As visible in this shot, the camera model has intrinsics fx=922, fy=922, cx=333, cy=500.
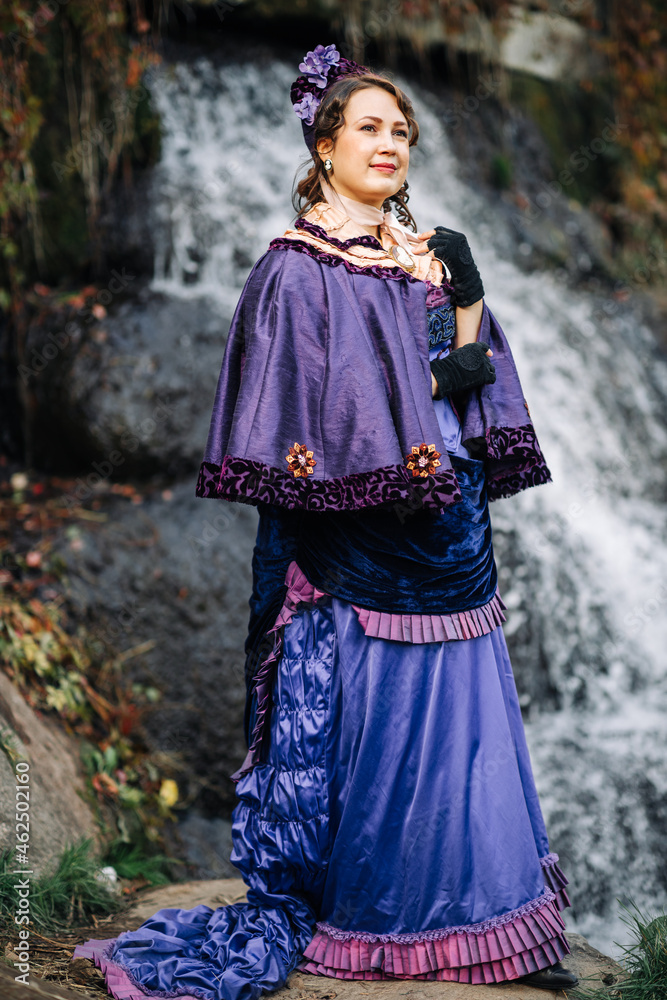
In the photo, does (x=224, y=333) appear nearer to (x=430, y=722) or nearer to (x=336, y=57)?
(x=336, y=57)

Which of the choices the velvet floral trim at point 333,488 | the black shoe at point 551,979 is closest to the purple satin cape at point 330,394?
the velvet floral trim at point 333,488

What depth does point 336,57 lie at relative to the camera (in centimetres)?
235

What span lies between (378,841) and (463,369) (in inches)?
45.9

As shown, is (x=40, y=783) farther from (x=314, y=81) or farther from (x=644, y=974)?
(x=314, y=81)

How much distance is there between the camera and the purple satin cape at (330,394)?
6.93 ft

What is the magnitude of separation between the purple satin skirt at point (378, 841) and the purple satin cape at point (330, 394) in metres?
0.38

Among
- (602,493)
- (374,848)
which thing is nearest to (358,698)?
(374,848)

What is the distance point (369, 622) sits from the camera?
226 centimetres

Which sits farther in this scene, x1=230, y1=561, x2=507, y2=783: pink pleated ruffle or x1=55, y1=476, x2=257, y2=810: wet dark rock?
x1=55, y1=476, x2=257, y2=810: wet dark rock

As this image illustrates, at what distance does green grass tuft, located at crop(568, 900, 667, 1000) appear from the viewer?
7.22 feet

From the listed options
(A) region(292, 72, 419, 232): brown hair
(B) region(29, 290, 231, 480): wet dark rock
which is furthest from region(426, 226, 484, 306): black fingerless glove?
(B) region(29, 290, 231, 480): wet dark rock

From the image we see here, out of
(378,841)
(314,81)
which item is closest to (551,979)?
(378,841)

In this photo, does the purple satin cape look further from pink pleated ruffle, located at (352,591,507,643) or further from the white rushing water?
the white rushing water

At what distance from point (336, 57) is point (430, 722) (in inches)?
66.2
